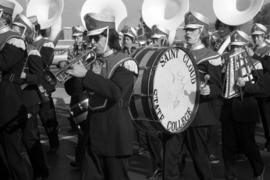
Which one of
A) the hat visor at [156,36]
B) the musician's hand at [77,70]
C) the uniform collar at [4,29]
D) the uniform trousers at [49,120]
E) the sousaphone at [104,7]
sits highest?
the sousaphone at [104,7]

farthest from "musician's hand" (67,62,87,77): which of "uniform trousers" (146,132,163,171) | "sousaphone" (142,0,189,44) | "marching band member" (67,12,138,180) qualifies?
"sousaphone" (142,0,189,44)

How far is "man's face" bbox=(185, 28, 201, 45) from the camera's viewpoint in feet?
15.6

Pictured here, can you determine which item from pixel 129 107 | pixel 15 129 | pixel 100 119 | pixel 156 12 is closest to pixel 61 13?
pixel 156 12

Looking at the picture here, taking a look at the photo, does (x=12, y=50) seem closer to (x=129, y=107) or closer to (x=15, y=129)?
(x=15, y=129)

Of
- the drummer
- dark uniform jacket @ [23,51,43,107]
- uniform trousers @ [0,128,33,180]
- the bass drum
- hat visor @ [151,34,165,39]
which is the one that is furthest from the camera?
hat visor @ [151,34,165,39]

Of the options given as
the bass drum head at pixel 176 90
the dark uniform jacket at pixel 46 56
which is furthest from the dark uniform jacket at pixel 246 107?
the dark uniform jacket at pixel 46 56

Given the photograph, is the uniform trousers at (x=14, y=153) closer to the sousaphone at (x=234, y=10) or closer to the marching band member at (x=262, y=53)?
the sousaphone at (x=234, y=10)

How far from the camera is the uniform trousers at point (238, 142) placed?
5.10 m

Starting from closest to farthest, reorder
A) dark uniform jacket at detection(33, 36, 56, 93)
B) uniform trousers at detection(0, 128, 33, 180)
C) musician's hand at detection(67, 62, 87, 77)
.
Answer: musician's hand at detection(67, 62, 87, 77) < uniform trousers at detection(0, 128, 33, 180) < dark uniform jacket at detection(33, 36, 56, 93)

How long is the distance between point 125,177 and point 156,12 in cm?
409

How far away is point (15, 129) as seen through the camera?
445 cm

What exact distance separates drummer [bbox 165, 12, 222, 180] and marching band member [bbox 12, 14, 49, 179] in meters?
1.57

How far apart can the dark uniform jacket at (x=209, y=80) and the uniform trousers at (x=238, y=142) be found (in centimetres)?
69

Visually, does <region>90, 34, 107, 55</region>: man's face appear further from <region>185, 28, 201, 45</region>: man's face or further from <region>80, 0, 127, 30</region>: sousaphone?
<region>185, 28, 201, 45</region>: man's face
